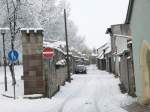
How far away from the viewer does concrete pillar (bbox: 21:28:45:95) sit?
85.8ft

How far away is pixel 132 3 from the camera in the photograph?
2077 centimetres

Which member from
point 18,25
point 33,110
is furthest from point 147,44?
point 18,25

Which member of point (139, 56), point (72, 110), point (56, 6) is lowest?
point (72, 110)

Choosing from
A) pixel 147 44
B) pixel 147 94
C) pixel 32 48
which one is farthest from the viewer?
pixel 32 48

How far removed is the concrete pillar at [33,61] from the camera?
2616cm

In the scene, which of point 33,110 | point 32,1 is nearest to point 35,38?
point 33,110

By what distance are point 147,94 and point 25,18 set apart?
2055 centimetres

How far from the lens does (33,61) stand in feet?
86.4

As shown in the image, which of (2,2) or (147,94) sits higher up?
(2,2)

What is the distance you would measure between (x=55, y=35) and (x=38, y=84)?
152 feet

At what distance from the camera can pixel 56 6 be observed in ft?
206

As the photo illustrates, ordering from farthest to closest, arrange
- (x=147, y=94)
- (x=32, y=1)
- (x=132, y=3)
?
(x=32, y=1) → (x=132, y=3) → (x=147, y=94)

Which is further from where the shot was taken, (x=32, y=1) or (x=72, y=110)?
(x=32, y=1)

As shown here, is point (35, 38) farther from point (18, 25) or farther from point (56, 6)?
point (56, 6)
